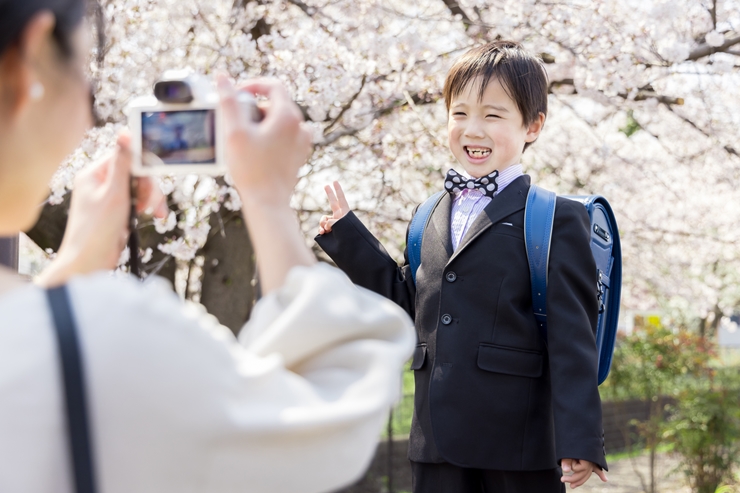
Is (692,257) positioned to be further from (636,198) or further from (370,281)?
(370,281)

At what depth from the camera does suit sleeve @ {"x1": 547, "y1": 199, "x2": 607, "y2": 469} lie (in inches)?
74.6

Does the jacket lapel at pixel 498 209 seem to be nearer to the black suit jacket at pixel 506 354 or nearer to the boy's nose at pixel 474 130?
the black suit jacket at pixel 506 354

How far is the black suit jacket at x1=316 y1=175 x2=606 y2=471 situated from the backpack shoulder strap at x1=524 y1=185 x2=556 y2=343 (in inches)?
0.8

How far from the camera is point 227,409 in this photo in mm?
A: 719

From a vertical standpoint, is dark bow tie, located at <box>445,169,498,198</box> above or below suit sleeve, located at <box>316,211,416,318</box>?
above

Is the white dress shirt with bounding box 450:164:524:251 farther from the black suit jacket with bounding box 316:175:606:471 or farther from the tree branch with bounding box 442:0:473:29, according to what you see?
the tree branch with bounding box 442:0:473:29

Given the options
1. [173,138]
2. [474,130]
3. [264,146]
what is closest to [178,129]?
[173,138]

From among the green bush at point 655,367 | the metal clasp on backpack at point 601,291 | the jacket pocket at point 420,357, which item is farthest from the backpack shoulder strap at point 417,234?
the green bush at point 655,367

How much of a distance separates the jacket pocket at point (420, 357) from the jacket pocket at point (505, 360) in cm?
19

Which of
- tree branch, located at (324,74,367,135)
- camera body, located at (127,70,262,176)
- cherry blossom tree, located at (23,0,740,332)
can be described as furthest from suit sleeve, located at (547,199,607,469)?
tree branch, located at (324,74,367,135)

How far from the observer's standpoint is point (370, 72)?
402 cm

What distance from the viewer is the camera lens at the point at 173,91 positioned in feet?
3.32

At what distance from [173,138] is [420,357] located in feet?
4.32

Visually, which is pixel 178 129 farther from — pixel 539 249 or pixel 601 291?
pixel 601 291
